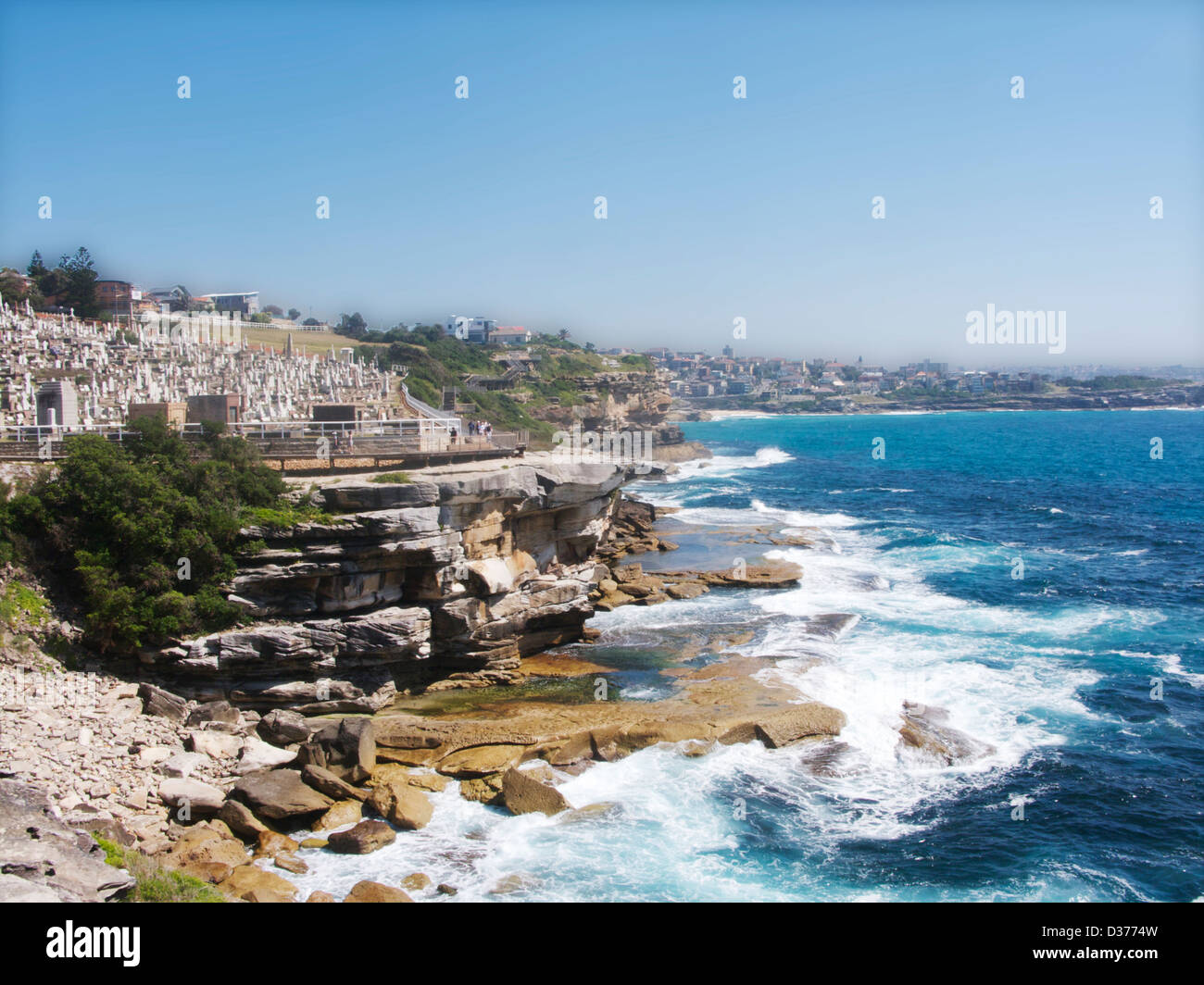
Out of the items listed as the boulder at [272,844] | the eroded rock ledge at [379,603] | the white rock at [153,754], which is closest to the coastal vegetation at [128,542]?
the eroded rock ledge at [379,603]

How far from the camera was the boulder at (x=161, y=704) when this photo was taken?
18.8m

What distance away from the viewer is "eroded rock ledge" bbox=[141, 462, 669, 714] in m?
20.4

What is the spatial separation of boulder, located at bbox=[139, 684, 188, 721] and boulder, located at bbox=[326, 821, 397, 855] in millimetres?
5922

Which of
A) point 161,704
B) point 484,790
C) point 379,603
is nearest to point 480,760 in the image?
point 484,790

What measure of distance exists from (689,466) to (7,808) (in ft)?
238

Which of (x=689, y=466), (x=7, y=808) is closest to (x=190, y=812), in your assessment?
(x=7, y=808)

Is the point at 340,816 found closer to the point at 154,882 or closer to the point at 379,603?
the point at 154,882

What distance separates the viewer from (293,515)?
21219 mm

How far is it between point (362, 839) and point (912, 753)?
1263 cm

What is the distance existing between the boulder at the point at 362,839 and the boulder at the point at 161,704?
5922 mm

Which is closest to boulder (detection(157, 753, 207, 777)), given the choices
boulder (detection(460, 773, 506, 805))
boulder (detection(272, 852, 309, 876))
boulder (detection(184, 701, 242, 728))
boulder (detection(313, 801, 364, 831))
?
boulder (detection(184, 701, 242, 728))

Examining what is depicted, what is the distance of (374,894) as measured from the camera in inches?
536
